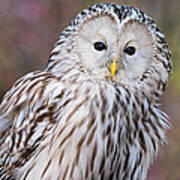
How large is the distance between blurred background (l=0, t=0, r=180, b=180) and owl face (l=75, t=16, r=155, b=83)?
2412 millimetres

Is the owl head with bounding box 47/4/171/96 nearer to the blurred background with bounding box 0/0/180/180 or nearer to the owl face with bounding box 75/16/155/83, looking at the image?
the owl face with bounding box 75/16/155/83

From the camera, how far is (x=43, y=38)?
7.17 metres

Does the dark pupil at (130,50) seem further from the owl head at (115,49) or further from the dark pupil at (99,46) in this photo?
the dark pupil at (99,46)

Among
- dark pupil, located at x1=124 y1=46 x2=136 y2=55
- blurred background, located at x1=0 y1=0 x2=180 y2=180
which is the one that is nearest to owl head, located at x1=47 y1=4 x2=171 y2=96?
dark pupil, located at x1=124 y1=46 x2=136 y2=55

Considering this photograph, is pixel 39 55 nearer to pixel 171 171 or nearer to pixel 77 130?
pixel 171 171

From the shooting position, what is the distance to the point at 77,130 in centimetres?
408

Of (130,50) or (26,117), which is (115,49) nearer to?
(130,50)

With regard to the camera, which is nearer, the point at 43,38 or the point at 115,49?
the point at 115,49

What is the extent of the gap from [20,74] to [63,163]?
283cm

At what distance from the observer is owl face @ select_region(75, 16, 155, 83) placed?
4.03 metres

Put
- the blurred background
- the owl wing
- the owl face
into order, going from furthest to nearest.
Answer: the blurred background
the owl wing
the owl face

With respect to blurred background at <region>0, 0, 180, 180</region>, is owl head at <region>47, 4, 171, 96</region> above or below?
above

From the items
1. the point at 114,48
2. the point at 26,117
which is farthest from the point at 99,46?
the point at 26,117

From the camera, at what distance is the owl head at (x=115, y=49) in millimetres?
4043
